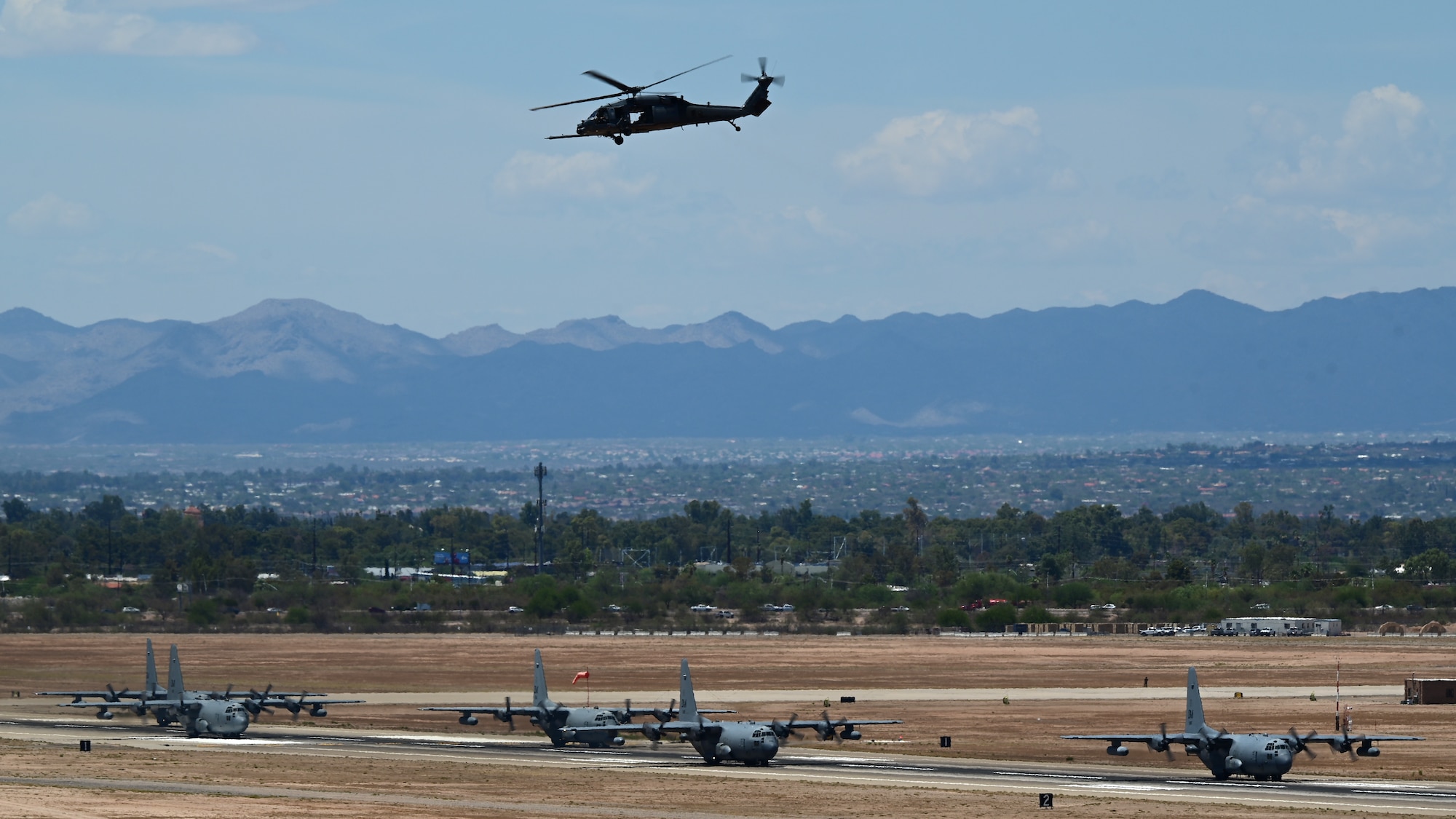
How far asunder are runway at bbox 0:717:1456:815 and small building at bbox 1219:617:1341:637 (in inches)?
3953

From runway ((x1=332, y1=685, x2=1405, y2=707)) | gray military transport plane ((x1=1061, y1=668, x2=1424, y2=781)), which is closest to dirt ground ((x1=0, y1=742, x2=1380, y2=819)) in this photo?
gray military transport plane ((x1=1061, y1=668, x2=1424, y2=781))

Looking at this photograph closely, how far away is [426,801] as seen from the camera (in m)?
68.7

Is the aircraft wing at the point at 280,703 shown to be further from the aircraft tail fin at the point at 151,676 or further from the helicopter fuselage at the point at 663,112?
the helicopter fuselage at the point at 663,112

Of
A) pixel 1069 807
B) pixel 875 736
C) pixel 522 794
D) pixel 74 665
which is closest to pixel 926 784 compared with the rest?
pixel 1069 807

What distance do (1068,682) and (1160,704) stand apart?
61.6ft

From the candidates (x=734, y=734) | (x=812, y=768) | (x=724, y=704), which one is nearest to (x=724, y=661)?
(x=724, y=704)

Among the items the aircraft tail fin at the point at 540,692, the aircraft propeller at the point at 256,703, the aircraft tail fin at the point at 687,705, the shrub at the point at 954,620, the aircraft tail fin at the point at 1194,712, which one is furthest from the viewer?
the shrub at the point at 954,620

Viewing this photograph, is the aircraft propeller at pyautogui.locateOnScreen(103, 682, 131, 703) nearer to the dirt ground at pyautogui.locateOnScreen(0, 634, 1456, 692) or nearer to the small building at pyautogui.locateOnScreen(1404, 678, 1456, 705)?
the dirt ground at pyautogui.locateOnScreen(0, 634, 1456, 692)

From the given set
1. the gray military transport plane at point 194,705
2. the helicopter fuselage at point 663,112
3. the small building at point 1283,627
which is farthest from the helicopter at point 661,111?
the small building at point 1283,627

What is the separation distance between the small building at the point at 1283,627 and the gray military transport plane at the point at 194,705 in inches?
4130

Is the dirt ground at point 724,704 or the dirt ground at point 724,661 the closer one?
the dirt ground at point 724,704

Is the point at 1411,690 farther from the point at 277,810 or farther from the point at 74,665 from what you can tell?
the point at 74,665

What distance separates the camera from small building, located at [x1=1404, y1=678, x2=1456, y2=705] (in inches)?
4205

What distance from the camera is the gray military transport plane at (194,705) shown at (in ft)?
314
